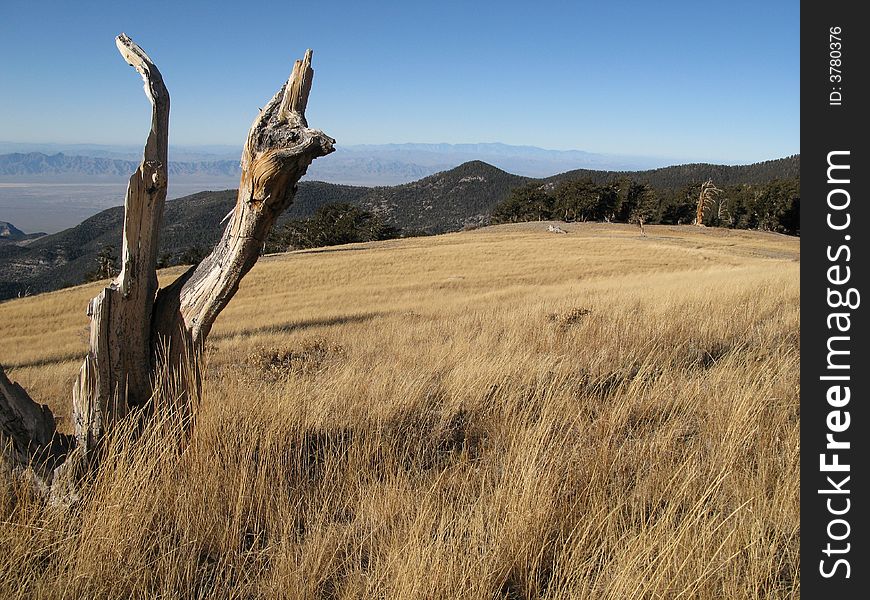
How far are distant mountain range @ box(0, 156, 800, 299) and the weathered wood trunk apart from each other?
Answer: 10874 centimetres

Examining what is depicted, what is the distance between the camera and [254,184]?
8.98 feet

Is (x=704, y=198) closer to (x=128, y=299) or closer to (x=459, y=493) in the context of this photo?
(x=459, y=493)

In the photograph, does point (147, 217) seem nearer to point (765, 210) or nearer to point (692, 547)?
point (692, 547)

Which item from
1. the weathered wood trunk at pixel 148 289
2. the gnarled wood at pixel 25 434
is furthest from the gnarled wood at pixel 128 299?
the gnarled wood at pixel 25 434

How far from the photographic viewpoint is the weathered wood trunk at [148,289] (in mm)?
2619

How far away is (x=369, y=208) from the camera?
156000 millimetres

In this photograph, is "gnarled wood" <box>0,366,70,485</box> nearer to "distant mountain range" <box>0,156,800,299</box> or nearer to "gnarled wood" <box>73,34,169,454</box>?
"gnarled wood" <box>73,34,169,454</box>

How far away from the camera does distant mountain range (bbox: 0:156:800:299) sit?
123 m

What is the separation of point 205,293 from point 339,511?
1.35 m

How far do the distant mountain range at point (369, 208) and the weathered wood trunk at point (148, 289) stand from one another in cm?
10874
